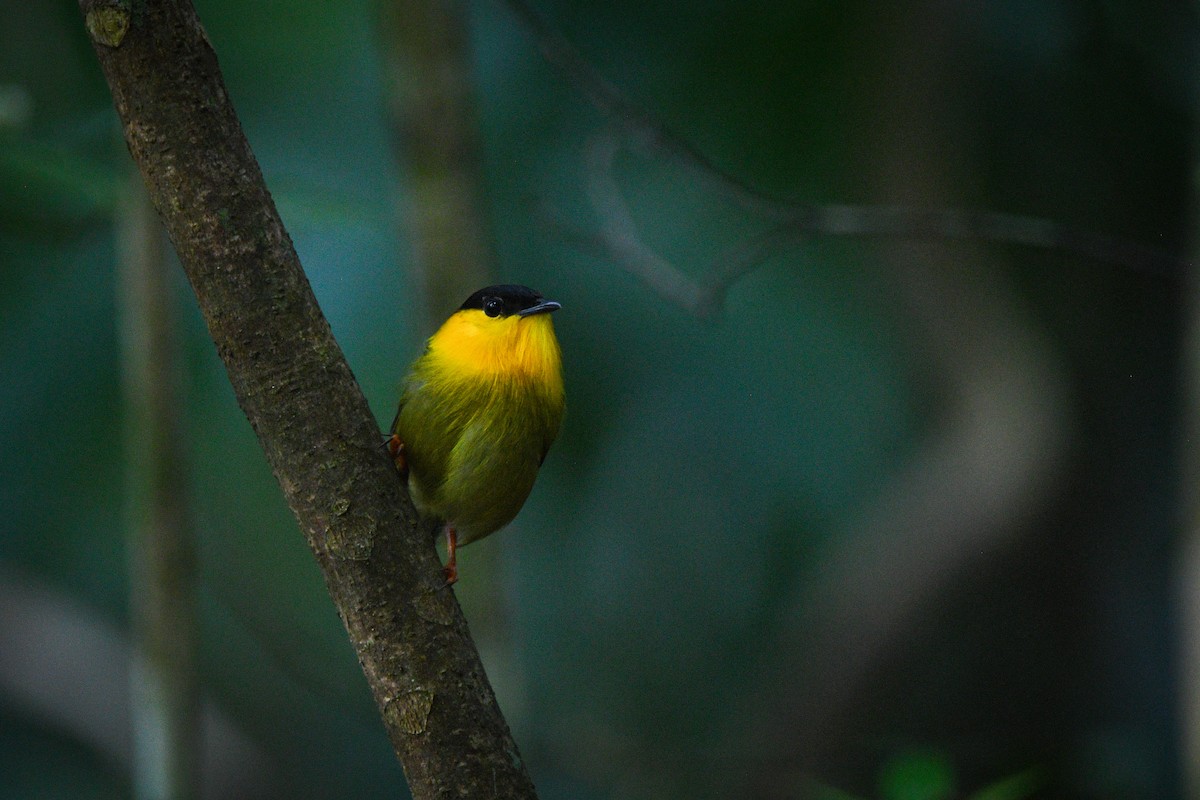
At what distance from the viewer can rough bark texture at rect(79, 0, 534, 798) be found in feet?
6.15

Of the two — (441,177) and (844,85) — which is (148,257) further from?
(844,85)

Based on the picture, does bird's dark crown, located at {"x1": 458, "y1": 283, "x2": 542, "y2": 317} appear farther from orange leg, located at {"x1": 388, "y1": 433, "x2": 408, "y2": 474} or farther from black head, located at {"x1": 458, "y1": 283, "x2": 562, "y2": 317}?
orange leg, located at {"x1": 388, "y1": 433, "x2": 408, "y2": 474}

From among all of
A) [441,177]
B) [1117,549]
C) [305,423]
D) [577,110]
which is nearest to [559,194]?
[577,110]

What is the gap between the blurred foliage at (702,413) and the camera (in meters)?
5.89

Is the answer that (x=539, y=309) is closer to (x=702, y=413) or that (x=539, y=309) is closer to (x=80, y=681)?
(x=80, y=681)

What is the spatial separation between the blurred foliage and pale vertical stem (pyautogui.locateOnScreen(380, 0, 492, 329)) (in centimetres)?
39

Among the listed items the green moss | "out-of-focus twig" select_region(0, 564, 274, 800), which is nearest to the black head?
the green moss

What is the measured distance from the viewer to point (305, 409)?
1.94 m

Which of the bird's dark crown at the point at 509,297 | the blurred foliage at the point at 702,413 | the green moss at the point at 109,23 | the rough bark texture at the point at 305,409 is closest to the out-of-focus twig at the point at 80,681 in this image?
the blurred foliage at the point at 702,413

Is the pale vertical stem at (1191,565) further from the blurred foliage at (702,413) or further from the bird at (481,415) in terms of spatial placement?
the bird at (481,415)

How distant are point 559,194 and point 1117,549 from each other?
12.2 ft

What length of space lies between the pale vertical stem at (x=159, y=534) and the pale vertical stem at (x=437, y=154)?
876 millimetres

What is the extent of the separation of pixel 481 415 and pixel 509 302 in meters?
0.35

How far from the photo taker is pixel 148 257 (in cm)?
388
